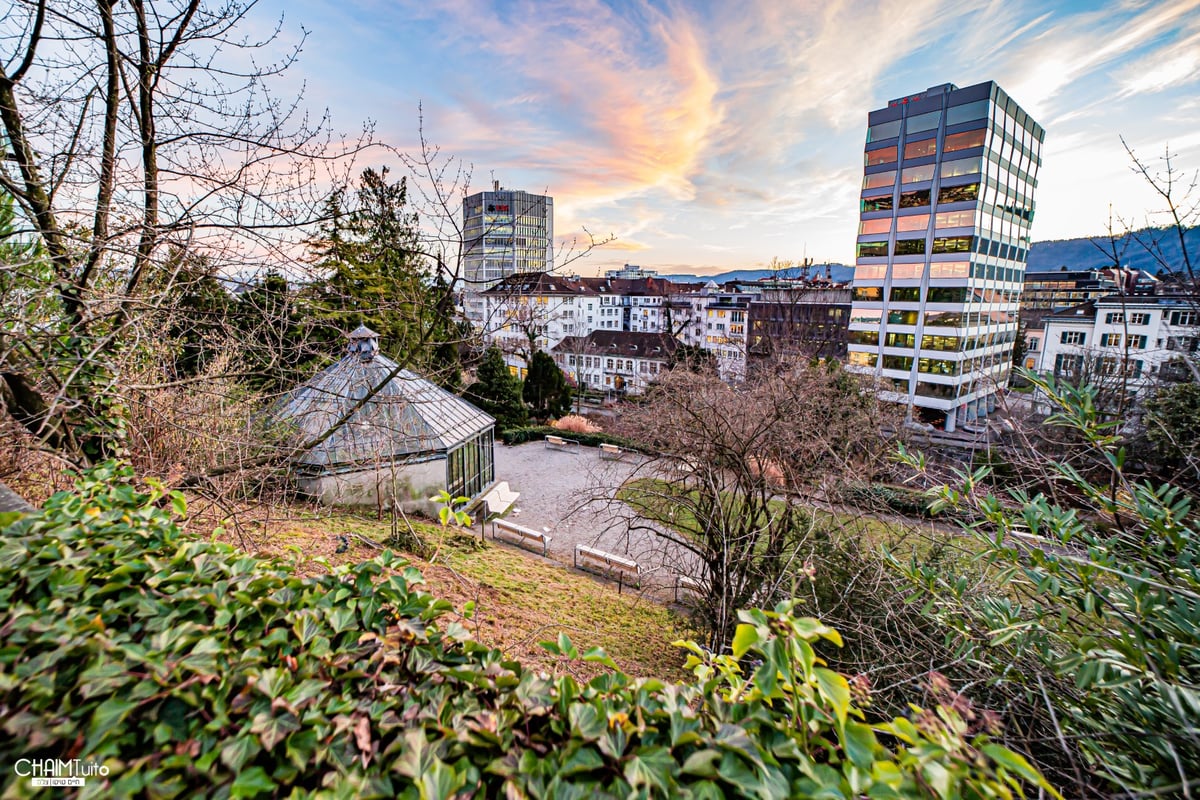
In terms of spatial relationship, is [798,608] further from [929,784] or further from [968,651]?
[929,784]

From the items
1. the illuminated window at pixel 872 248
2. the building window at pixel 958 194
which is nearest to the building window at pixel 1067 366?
the building window at pixel 958 194

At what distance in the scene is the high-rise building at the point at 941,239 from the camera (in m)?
29.4

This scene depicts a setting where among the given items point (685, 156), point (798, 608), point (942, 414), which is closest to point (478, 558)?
point (798, 608)

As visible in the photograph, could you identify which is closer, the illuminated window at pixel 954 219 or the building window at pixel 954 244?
the illuminated window at pixel 954 219

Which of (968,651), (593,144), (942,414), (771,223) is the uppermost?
(771,223)

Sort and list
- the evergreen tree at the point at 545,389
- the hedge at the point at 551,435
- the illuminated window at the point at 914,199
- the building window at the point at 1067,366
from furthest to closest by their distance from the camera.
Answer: the illuminated window at the point at 914,199
the evergreen tree at the point at 545,389
the hedge at the point at 551,435
the building window at the point at 1067,366

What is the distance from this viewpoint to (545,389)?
25484 millimetres

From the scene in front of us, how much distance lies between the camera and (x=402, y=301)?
4352 mm

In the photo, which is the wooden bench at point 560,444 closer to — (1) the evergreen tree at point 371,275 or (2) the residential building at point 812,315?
(2) the residential building at point 812,315

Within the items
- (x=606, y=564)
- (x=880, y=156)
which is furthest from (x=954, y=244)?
(x=606, y=564)

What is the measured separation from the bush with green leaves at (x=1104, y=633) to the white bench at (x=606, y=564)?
24.2 feet

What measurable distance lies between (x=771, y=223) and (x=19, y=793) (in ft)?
120

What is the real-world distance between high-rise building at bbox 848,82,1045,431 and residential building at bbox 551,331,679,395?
16855mm

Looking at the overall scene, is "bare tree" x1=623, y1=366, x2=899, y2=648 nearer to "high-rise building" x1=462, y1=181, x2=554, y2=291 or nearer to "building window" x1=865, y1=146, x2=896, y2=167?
"high-rise building" x1=462, y1=181, x2=554, y2=291
